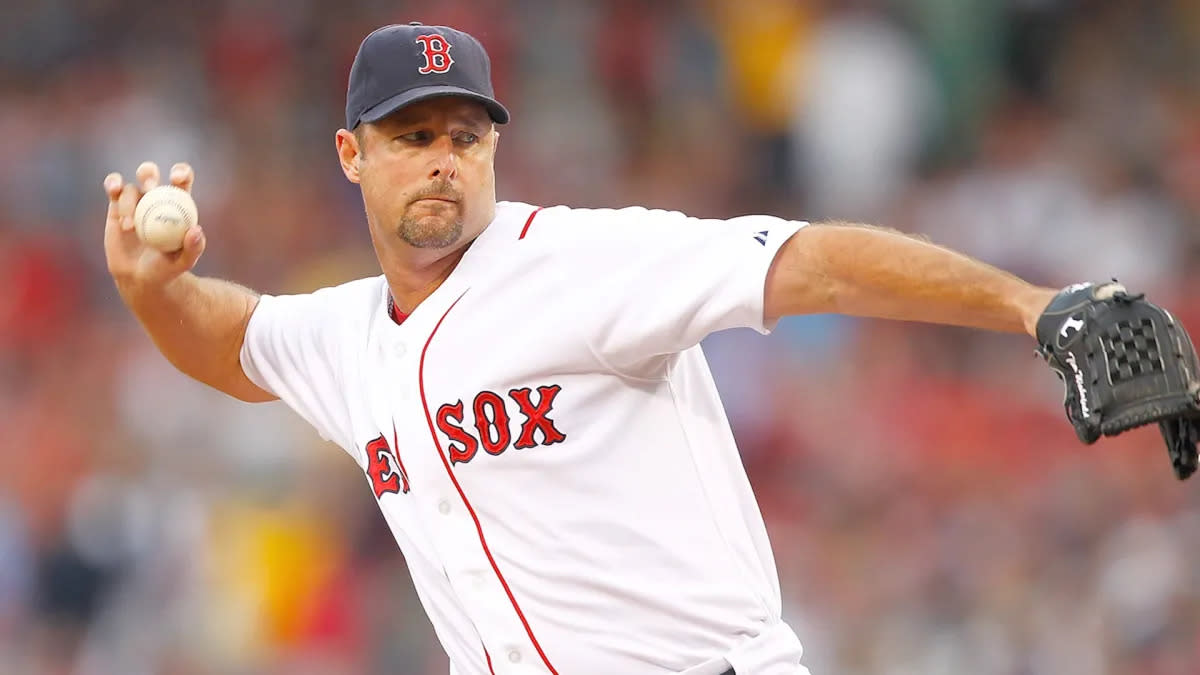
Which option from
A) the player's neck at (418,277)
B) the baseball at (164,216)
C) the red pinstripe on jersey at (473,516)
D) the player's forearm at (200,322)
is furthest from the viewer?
the player's forearm at (200,322)

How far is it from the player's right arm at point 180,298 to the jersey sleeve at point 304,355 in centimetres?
4

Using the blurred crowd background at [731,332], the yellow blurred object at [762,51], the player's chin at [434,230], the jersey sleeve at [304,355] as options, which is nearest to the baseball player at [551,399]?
the player's chin at [434,230]

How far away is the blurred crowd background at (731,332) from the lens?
630 centimetres

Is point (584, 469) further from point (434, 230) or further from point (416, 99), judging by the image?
point (416, 99)

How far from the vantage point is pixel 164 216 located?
3445 millimetres

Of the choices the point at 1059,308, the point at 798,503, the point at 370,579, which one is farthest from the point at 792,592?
the point at 1059,308

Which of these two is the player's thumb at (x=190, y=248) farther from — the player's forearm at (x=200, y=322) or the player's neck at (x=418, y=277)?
the player's neck at (x=418, y=277)

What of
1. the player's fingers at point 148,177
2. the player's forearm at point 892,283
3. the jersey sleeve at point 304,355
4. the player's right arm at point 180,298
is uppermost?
the player's fingers at point 148,177

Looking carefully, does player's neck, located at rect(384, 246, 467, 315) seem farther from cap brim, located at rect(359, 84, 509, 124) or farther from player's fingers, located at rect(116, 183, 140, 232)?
player's fingers, located at rect(116, 183, 140, 232)

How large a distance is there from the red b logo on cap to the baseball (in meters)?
0.60

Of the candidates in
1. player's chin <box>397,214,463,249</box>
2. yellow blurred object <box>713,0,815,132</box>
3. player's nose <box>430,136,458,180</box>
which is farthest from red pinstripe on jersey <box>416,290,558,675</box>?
yellow blurred object <box>713,0,815,132</box>

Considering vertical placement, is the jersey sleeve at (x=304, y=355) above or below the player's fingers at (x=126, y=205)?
below

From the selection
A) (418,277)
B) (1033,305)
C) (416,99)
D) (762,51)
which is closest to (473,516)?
(418,277)

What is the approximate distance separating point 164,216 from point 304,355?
41 cm
